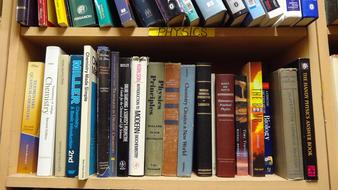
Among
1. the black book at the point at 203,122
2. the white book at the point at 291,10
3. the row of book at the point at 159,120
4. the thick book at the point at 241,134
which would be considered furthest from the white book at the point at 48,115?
the white book at the point at 291,10

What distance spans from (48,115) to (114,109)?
→ 6.3 inches

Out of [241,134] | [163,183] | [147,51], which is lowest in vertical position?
[163,183]

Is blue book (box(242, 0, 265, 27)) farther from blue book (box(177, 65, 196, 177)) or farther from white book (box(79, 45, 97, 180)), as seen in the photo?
white book (box(79, 45, 97, 180))

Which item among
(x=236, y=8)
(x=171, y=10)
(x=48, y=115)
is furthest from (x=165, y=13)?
(x=48, y=115)

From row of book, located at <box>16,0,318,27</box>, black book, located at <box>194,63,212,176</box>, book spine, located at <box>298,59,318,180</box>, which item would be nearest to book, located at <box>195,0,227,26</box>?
row of book, located at <box>16,0,318,27</box>

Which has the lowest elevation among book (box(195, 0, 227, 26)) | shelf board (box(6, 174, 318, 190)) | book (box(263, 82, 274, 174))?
shelf board (box(6, 174, 318, 190))

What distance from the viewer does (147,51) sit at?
0.84 metres

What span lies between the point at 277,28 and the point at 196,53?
249 millimetres

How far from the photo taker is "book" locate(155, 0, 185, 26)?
2.13 ft

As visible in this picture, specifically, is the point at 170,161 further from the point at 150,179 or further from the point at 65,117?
the point at 65,117

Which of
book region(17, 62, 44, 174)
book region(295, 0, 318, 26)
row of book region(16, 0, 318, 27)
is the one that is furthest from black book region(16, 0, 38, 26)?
book region(295, 0, 318, 26)

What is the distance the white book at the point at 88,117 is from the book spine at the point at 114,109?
0.14 ft

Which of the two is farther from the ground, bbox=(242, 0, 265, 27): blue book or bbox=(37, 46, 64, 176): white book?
bbox=(242, 0, 265, 27): blue book

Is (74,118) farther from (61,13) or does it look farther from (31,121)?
(61,13)
